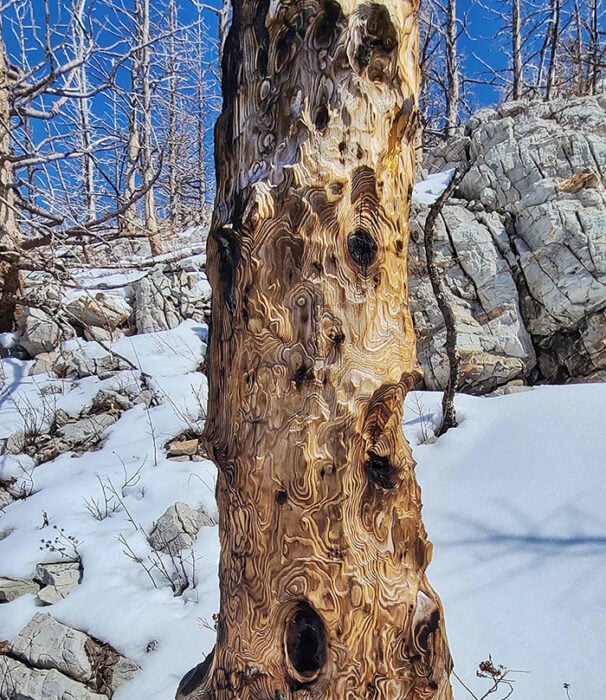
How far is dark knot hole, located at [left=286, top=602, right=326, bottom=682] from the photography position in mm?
1164

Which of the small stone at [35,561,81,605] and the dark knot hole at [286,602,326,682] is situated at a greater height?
the dark knot hole at [286,602,326,682]

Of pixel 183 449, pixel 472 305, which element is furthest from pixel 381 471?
pixel 472 305

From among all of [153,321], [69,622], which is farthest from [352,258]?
[153,321]

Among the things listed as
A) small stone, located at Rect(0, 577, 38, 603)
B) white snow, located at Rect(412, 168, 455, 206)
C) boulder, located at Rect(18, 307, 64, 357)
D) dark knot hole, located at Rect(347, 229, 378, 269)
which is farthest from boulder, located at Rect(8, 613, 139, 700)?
white snow, located at Rect(412, 168, 455, 206)

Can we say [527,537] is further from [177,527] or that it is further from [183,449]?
[183,449]

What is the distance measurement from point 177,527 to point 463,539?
6.44 ft

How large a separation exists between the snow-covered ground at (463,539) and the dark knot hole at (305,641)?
3.69 feet

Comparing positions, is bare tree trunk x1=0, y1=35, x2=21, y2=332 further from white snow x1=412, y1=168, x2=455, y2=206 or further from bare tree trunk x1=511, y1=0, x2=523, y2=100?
bare tree trunk x1=511, y1=0, x2=523, y2=100

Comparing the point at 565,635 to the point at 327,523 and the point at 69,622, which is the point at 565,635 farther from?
the point at 69,622

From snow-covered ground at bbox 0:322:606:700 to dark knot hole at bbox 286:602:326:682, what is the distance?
3.69 ft

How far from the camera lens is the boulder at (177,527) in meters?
3.27

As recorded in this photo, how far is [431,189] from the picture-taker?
341 inches

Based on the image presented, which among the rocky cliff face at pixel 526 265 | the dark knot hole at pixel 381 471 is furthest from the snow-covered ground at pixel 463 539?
the rocky cliff face at pixel 526 265

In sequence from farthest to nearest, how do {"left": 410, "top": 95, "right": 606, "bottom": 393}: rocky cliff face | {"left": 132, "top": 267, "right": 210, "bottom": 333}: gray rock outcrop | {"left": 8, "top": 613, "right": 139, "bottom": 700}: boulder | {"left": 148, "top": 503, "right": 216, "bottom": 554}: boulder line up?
{"left": 132, "top": 267, "right": 210, "bottom": 333}: gray rock outcrop, {"left": 410, "top": 95, "right": 606, "bottom": 393}: rocky cliff face, {"left": 148, "top": 503, "right": 216, "bottom": 554}: boulder, {"left": 8, "top": 613, "right": 139, "bottom": 700}: boulder
